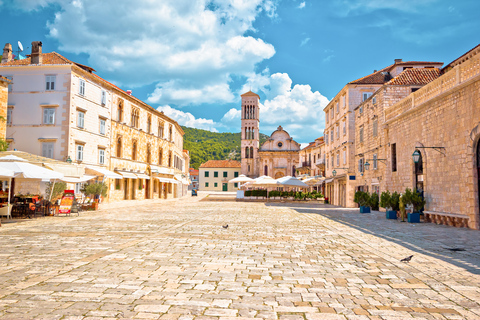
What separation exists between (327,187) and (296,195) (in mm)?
3813

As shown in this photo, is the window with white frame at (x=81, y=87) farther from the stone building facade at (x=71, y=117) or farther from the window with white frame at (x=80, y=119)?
the window with white frame at (x=80, y=119)

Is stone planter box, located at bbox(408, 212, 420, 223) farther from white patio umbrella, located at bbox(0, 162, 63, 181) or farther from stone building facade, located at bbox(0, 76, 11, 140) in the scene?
stone building facade, located at bbox(0, 76, 11, 140)

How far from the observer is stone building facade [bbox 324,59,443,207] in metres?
29.8

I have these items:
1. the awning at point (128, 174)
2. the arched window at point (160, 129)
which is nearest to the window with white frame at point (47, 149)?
the awning at point (128, 174)

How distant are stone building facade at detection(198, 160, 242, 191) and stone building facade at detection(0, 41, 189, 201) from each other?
5230 cm

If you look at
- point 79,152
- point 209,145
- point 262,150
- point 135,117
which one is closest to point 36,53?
point 79,152

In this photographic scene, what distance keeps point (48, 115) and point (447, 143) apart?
995 inches

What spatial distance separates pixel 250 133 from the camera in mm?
80125

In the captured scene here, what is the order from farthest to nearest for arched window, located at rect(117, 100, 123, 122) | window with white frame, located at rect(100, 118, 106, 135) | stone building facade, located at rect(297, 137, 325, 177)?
stone building facade, located at rect(297, 137, 325, 177), arched window, located at rect(117, 100, 123, 122), window with white frame, located at rect(100, 118, 106, 135)

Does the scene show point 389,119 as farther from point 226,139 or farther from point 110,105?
point 226,139

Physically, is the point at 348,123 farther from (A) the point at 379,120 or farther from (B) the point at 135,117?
(B) the point at 135,117

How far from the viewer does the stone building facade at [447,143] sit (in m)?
12.8

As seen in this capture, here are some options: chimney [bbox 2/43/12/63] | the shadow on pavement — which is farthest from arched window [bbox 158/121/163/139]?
the shadow on pavement

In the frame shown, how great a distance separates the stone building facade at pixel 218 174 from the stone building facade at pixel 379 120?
62616 mm
